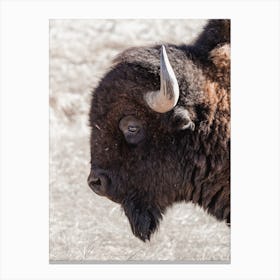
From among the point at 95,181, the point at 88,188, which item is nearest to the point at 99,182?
the point at 95,181

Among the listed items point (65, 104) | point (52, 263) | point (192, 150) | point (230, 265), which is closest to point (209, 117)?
point (192, 150)

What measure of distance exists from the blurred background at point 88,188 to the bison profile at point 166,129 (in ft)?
0.71

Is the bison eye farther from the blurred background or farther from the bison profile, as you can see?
the blurred background

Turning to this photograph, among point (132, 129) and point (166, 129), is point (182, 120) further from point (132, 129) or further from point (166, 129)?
point (132, 129)

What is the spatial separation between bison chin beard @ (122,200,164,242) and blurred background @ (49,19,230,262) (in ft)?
0.36

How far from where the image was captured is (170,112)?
4055 mm

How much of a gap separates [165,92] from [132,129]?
33 centimetres

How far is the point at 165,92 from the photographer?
12.7 ft

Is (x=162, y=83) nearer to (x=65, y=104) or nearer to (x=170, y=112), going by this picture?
(x=170, y=112)

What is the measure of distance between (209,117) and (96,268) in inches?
36.1

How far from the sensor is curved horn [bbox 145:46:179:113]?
381 centimetres

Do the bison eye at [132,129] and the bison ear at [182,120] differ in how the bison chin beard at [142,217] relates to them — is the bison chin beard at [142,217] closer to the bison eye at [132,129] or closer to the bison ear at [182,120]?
the bison eye at [132,129]

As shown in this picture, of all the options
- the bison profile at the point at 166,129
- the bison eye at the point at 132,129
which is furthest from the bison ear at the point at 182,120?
the bison eye at the point at 132,129

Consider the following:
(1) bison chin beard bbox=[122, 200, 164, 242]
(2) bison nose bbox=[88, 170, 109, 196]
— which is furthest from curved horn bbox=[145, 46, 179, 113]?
(1) bison chin beard bbox=[122, 200, 164, 242]
